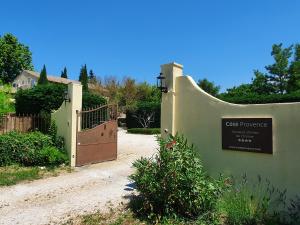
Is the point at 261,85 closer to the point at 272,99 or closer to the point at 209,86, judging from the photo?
the point at 209,86

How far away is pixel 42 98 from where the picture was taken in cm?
1483

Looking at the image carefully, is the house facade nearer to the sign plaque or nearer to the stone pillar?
the stone pillar

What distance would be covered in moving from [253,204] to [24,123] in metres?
10.7

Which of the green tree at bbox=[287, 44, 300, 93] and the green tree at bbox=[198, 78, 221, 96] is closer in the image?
the green tree at bbox=[287, 44, 300, 93]

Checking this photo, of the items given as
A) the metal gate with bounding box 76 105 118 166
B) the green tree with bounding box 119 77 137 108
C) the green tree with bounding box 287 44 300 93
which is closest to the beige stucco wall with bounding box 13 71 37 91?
the green tree with bounding box 119 77 137 108

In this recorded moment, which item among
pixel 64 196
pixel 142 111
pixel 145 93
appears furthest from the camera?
pixel 145 93

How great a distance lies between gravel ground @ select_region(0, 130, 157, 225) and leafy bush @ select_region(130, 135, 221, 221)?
4.09 ft

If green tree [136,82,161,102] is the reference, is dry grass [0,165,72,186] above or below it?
below

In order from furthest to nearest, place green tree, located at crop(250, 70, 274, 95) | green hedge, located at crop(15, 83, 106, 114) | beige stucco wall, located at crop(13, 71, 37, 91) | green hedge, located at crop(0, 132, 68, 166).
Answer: beige stucco wall, located at crop(13, 71, 37, 91) → green tree, located at crop(250, 70, 274, 95) → green hedge, located at crop(15, 83, 106, 114) → green hedge, located at crop(0, 132, 68, 166)

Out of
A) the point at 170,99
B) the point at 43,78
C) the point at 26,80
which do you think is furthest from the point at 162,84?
the point at 26,80

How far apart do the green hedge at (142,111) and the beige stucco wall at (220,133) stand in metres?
21.0

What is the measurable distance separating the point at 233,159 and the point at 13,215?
4.75m

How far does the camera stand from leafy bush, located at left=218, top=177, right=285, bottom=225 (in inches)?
208

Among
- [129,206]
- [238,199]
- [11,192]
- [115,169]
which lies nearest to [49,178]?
[11,192]
